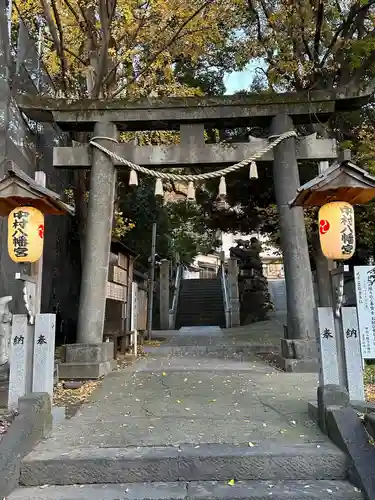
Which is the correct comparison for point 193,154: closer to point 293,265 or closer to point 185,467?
point 293,265

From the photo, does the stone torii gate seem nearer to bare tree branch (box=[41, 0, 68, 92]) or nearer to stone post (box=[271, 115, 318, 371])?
stone post (box=[271, 115, 318, 371])

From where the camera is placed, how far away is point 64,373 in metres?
7.90

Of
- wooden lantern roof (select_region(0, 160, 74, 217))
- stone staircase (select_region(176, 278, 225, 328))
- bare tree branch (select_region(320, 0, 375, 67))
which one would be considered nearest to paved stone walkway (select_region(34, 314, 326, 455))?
wooden lantern roof (select_region(0, 160, 74, 217))

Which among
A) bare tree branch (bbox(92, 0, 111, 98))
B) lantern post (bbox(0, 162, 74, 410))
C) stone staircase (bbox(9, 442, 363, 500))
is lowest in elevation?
stone staircase (bbox(9, 442, 363, 500))

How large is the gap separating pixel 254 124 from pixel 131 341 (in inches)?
254

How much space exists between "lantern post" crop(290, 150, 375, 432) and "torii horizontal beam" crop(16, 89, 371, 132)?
406 centimetres

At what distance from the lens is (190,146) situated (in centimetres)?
921

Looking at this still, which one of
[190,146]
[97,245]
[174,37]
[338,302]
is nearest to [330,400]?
[338,302]

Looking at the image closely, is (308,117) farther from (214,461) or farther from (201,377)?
(214,461)

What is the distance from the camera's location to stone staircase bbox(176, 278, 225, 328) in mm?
22281

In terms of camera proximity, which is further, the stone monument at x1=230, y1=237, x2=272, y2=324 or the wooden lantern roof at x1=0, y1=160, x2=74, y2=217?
the stone monument at x1=230, y1=237, x2=272, y2=324

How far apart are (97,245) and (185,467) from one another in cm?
556

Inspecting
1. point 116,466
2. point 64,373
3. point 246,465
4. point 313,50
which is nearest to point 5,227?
point 64,373

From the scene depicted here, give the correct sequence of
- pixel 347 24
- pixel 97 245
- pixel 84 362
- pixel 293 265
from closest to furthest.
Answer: pixel 84 362 < pixel 293 265 < pixel 97 245 < pixel 347 24
